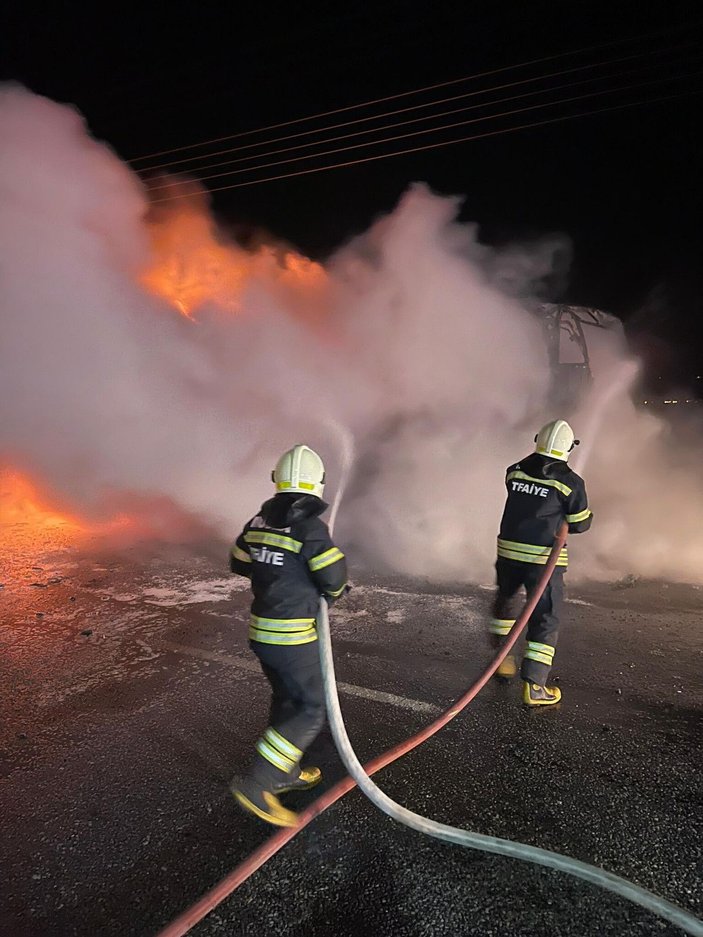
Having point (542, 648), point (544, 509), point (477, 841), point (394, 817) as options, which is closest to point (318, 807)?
point (394, 817)

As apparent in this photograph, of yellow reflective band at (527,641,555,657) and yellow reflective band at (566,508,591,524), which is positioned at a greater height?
yellow reflective band at (566,508,591,524)

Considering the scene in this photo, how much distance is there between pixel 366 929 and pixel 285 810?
67 cm

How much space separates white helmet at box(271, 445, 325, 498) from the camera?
2.88m

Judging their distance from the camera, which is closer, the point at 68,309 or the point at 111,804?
the point at 111,804

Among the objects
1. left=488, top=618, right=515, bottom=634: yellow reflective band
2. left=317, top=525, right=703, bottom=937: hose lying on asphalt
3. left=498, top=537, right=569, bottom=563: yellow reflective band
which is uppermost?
left=498, top=537, right=569, bottom=563: yellow reflective band

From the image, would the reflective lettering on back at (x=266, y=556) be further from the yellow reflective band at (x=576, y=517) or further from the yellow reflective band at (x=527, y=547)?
the yellow reflective band at (x=576, y=517)

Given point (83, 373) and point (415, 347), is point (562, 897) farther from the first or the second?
point (83, 373)

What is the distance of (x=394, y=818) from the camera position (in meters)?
2.54

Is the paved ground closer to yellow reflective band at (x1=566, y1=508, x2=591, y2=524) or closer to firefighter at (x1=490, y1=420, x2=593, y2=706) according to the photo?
firefighter at (x1=490, y1=420, x2=593, y2=706)

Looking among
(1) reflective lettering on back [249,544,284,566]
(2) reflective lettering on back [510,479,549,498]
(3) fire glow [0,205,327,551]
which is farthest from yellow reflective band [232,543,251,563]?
(3) fire glow [0,205,327,551]

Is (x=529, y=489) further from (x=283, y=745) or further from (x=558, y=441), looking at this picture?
(x=283, y=745)

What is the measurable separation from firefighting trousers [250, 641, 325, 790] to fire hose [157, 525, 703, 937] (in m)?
0.11

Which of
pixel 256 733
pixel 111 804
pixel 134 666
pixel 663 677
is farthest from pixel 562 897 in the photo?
pixel 134 666

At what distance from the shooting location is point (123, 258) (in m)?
7.29
